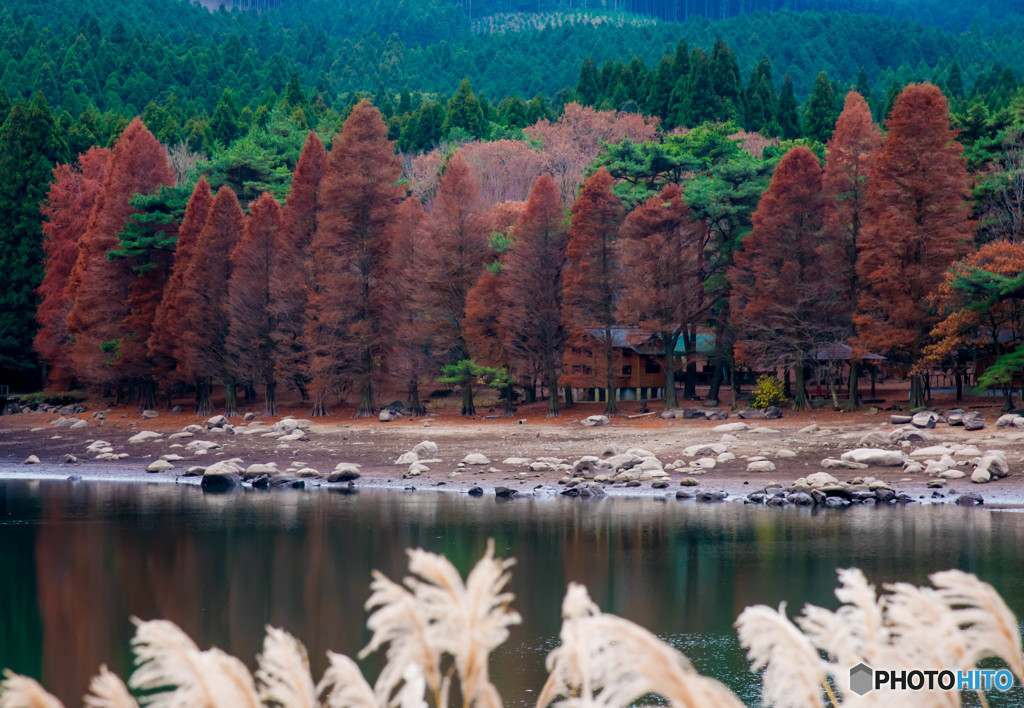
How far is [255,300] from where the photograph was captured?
4834 centimetres

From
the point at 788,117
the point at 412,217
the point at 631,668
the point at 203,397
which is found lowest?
the point at 203,397

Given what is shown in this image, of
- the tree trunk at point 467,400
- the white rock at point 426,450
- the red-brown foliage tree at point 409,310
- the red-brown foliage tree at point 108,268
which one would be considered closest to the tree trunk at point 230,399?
the red-brown foliage tree at point 108,268

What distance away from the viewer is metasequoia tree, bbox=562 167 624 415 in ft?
138

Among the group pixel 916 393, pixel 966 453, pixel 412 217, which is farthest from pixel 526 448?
pixel 412 217

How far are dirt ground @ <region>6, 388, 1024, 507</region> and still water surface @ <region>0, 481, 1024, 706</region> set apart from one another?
8.41 feet

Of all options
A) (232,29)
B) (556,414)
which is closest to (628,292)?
(556,414)

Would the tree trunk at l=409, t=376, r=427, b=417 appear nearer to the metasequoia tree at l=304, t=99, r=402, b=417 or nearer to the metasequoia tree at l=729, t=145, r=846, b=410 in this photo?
the metasequoia tree at l=304, t=99, r=402, b=417

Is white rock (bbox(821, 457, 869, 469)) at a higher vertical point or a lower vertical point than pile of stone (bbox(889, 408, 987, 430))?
lower

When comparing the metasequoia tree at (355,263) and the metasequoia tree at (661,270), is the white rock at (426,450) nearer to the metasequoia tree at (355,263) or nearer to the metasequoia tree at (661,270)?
the metasequoia tree at (661,270)

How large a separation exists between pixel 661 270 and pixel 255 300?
64.3 ft

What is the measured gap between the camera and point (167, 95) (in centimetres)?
10612

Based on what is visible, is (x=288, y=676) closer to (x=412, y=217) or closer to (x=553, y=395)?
(x=553, y=395)

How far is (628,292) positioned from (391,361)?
11.3 metres

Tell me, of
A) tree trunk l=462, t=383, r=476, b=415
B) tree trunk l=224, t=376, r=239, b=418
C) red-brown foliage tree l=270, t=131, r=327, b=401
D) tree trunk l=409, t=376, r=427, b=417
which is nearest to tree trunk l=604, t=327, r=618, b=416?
tree trunk l=462, t=383, r=476, b=415
